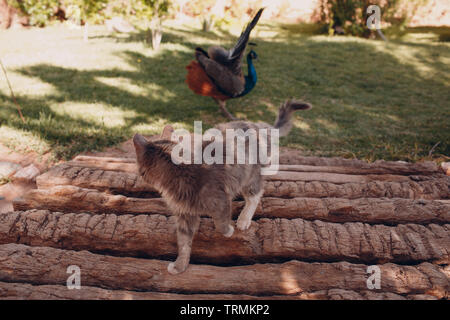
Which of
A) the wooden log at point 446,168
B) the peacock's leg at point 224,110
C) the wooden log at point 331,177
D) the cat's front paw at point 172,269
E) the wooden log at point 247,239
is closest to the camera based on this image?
the cat's front paw at point 172,269

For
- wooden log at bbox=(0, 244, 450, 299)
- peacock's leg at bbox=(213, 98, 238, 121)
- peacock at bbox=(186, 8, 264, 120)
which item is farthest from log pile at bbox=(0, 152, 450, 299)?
peacock's leg at bbox=(213, 98, 238, 121)

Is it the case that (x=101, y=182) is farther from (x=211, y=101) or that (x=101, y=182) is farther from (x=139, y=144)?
(x=211, y=101)

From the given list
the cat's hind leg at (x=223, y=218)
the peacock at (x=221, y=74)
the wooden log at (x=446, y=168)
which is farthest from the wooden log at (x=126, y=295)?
the peacock at (x=221, y=74)

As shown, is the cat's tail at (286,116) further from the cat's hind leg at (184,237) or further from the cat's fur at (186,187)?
the cat's hind leg at (184,237)

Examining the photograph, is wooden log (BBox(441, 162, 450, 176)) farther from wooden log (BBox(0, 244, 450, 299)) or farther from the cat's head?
the cat's head

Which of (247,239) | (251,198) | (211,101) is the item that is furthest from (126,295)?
(211,101)

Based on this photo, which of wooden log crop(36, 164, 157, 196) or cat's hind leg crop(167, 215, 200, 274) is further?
wooden log crop(36, 164, 157, 196)

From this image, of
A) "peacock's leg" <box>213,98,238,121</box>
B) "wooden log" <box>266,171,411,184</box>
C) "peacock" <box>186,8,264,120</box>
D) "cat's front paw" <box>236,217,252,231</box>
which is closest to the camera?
"cat's front paw" <box>236,217,252,231</box>

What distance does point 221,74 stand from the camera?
580 cm

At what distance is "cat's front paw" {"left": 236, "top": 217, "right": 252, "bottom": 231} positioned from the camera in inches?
93.8

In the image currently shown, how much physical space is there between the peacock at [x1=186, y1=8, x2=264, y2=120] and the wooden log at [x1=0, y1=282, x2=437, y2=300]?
4.60m

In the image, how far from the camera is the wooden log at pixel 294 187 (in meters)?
2.89
